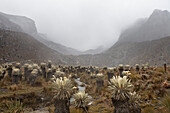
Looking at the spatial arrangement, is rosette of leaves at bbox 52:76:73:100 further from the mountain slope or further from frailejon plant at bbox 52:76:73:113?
the mountain slope

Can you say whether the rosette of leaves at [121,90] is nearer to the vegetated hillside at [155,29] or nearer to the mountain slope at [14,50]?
the mountain slope at [14,50]

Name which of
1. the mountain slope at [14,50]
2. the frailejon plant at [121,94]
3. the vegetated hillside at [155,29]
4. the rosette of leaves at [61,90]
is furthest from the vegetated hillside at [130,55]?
the rosette of leaves at [61,90]

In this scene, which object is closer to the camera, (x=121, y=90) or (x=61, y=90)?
(x=121, y=90)

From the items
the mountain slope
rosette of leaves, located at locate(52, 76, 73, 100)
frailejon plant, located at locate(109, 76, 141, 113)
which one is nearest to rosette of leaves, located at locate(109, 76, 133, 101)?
frailejon plant, located at locate(109, 76, 141, 113)

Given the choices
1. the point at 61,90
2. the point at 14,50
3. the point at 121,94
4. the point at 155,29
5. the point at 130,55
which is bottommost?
the point at 61,90

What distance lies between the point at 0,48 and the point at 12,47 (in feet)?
21.1

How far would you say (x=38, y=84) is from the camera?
16.8 metres

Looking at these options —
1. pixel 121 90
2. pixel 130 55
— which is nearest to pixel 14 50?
pixel 121 90

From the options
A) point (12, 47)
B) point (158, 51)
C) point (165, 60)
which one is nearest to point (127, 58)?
point (158, 51)

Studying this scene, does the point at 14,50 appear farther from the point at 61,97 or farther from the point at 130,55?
the point at 130,55

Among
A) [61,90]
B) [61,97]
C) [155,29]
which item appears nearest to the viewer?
[61,97]

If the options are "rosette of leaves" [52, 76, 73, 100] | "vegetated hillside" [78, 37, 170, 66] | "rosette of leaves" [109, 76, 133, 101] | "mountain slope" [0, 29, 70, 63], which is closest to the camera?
"rosette of leaves" [109, 76, 133, 101]

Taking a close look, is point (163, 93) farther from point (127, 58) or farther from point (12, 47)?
point (127, 58)

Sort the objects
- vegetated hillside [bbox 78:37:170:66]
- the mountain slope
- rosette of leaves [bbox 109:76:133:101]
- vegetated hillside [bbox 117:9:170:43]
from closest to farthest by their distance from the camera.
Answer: rosette of leaves [bbox 109:76:133:101] < the mountain slope < vegetated hillside [bbox 78:37:170:66] < vegetated hillside [bbox 117:9:170:43]
